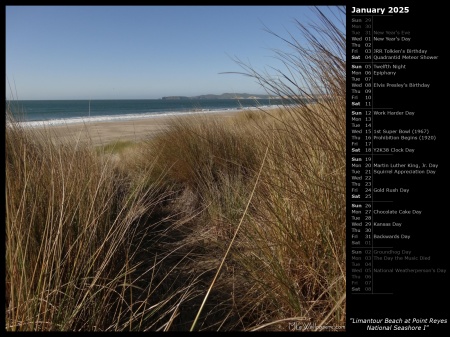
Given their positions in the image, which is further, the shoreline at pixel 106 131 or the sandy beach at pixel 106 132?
the sandy beach at pixel 106 132

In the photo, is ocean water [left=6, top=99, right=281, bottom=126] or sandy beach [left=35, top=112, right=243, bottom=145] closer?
ocean water [left=6, top=99, right=281, bottom=126]

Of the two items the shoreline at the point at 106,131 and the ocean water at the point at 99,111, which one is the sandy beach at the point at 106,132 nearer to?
the shoreline at the point at 106,131

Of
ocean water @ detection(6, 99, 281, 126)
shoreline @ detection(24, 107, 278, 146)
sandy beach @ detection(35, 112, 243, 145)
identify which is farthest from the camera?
sandy beach @ detection(35, 112, 243, 145)

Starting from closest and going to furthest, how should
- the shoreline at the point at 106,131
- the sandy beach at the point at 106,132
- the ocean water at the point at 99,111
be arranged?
the ocean water at the point at 99,111 < the shoreline at the point at 106,131 < the sandy beach at the point at 106,132

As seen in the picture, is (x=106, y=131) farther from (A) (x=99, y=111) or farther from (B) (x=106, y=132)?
(A) (x=99, y=111)

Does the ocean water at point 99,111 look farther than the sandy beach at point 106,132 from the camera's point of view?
No

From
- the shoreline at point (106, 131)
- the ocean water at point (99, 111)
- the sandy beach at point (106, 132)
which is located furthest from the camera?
the sandy beach at point (106, 132)

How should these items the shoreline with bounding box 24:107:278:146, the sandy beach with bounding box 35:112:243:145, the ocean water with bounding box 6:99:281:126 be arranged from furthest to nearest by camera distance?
the sandy beach with bounding box 35:112:243:145 → the shoreline with bounding box 24:107:278:146 → the ocean water with bounding box 6:99:281:126

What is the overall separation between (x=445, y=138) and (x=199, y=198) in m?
2.04

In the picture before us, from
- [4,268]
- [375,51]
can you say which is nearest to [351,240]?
[375,51]

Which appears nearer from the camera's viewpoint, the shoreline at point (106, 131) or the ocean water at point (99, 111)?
the ocean water at point (99, 111)

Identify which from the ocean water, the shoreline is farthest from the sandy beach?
the ocean water

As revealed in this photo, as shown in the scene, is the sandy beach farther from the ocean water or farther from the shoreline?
the ocean water

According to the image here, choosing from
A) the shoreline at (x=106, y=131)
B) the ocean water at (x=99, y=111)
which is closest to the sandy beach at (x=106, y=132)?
the shoreline at (x=106, y=131)
